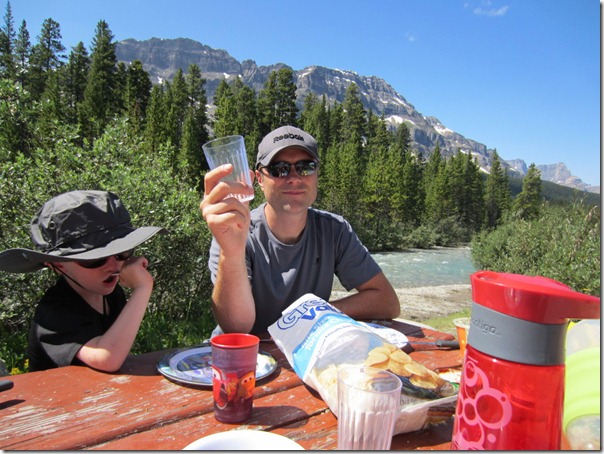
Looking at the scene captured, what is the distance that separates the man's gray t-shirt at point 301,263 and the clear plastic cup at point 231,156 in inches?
27.7

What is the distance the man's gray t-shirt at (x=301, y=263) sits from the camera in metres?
2.22

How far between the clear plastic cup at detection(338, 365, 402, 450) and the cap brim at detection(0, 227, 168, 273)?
1.10 meters

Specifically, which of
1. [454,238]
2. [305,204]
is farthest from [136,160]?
[454,238]

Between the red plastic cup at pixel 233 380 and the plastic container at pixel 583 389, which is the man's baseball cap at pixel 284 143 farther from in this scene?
the plastic container at pixel 583 389

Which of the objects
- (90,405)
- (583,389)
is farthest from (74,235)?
(583,389)

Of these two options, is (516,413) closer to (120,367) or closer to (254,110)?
(120,367)

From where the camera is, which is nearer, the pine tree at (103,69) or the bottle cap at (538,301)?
the bottle cap at (538,301)

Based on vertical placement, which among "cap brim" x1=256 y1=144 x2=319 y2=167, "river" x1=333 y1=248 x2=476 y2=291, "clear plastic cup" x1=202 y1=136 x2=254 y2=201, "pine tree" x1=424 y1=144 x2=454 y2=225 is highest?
"pine tree" x1=424 y1=144 x2=454 y2=225

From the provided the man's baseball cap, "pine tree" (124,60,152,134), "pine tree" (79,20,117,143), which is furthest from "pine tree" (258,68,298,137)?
the man's baseball cap

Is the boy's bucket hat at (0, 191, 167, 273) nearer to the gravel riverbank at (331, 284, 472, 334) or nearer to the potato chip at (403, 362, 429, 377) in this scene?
the potato chip at (403, 362, 429, 377)

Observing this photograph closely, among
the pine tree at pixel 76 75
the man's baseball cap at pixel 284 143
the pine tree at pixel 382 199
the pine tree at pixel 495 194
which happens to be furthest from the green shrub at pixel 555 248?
the pine tree at pixel 495 194

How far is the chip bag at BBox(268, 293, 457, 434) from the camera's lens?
3.34 feet

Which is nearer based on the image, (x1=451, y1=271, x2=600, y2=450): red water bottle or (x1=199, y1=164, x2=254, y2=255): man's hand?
(x1=451, y1=271, x2=600, y2=450): red water bottle

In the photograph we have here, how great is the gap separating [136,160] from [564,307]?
483 centimetres
